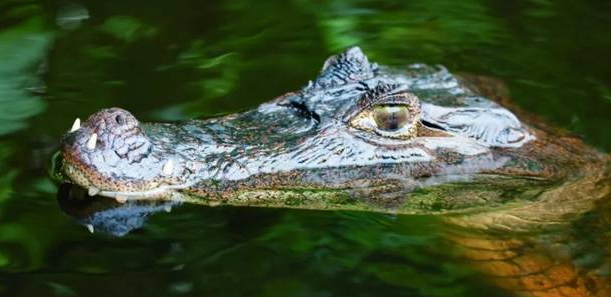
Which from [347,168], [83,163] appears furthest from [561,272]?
[83,163]

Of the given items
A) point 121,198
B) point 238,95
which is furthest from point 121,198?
point 238,95

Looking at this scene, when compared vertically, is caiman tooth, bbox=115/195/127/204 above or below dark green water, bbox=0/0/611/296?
above

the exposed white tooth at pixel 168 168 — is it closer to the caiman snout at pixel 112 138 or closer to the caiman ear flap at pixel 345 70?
the caiman snout at pixel 112 138

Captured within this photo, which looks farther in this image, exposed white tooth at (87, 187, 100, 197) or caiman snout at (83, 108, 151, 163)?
exposed white tooth at (87, 187, 100, 197)

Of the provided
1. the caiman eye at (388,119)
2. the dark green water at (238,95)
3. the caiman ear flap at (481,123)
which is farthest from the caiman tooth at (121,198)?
the caiman ear flap at (481,123)

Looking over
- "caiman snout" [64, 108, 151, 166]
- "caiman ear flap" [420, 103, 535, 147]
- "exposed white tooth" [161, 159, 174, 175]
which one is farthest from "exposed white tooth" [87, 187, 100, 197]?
"caiman ear flap" [420, 103, 535, 147]

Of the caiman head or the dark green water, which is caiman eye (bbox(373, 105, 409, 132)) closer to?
the caiman head

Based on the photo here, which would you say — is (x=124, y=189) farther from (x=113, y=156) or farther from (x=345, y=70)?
(x=345, y=70)
